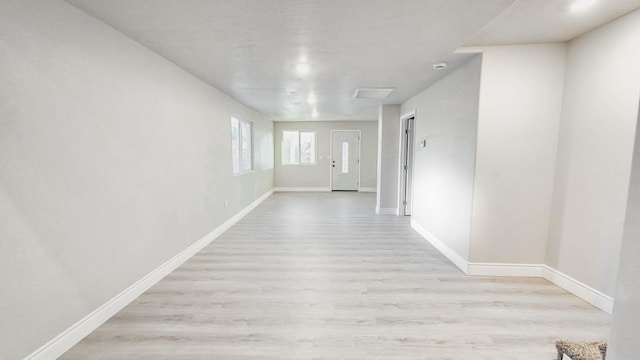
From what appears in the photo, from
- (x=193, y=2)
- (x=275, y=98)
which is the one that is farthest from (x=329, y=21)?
(x=275, y=98)

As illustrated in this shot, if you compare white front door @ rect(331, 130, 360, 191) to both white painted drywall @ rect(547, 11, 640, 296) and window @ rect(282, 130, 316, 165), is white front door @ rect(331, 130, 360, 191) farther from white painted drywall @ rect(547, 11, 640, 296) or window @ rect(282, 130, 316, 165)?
white painted drywall @ rect(547, 11, 640, 296)

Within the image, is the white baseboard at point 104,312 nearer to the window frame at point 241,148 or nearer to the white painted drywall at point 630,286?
the window frame at point 241,148

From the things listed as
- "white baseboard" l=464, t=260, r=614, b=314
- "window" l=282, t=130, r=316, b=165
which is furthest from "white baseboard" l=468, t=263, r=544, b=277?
"window" l=282, t=130, r=316, b=165

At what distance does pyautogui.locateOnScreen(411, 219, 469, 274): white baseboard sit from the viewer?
10.2 feet

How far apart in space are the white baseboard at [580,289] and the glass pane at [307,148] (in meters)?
7.12

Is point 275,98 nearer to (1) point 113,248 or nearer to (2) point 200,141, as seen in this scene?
(2) point 200,141

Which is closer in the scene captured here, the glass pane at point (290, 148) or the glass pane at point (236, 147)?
the glass pane at point (236, 147)

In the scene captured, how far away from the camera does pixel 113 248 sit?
2236 mm

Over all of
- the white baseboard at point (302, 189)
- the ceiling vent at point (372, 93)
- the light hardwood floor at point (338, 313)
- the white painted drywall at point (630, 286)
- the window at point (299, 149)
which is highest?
the ceiling vent at point (372, 93)

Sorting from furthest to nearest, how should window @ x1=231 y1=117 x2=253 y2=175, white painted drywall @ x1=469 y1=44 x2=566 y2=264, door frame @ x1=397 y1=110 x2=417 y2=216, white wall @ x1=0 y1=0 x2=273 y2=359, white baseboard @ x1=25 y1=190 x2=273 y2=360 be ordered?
door frame @ x1=397 y1=110 x2=417 y2=216 → window @ x1=231 y1=117 x2=253 y2=175 → white painted drywall @ x1=469 y1=44 x2=566 y2=264 → white baseboard @ x1=25 y1=190 x2=273 y2=360 → white wall @ x1=0 y1=0 x2=273 y2=359

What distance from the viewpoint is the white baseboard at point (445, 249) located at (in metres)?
3.11

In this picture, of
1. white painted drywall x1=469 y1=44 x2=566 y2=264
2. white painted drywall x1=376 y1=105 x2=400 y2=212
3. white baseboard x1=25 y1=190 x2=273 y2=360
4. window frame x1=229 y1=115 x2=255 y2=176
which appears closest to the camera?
white baseboard x1=25 y1=190 x2=273 y2=360

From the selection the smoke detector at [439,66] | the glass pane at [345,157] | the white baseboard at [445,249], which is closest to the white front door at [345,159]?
the glass pane at [345,157]

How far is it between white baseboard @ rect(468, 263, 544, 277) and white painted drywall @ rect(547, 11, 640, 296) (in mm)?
210
